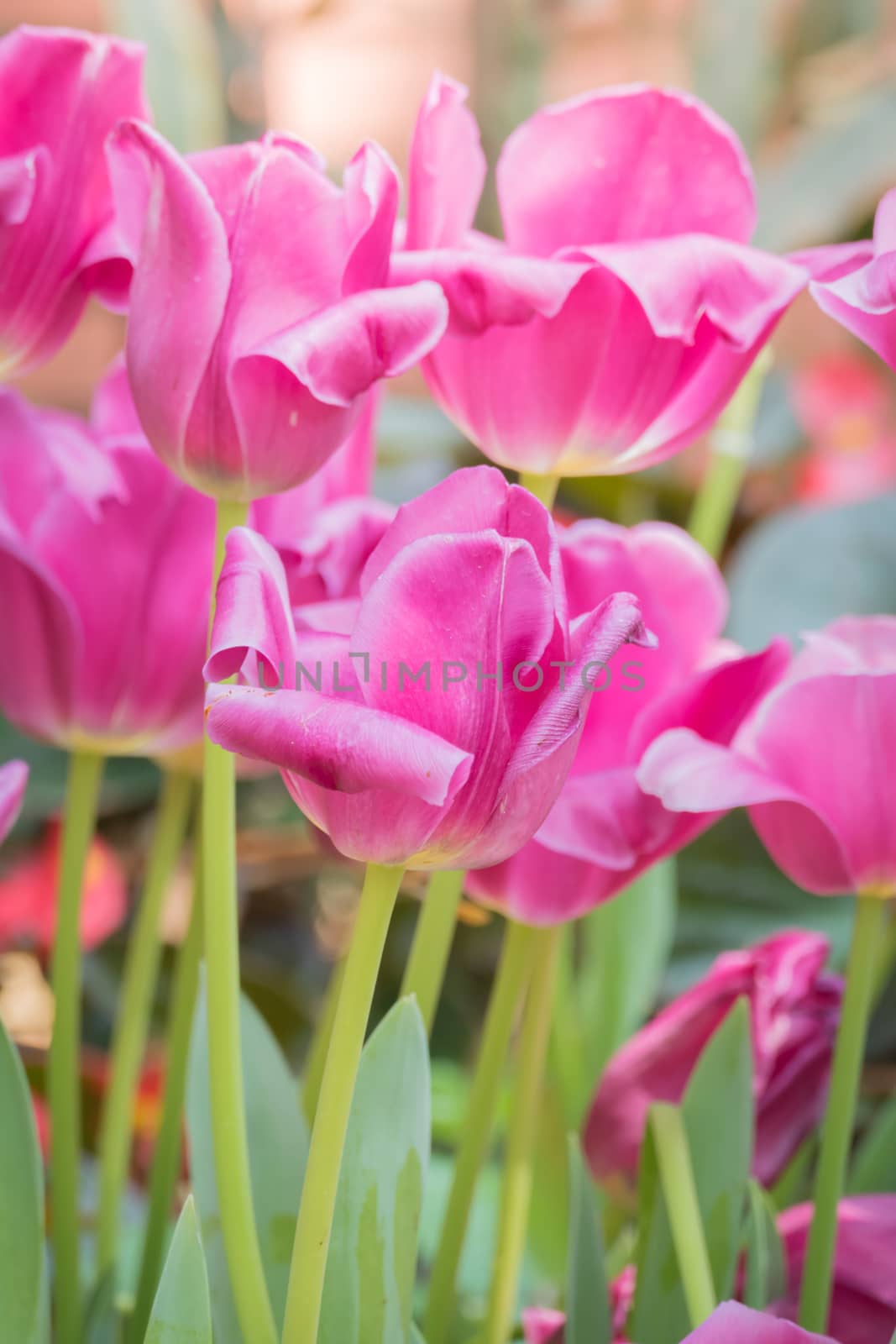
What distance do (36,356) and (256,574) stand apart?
0.07m

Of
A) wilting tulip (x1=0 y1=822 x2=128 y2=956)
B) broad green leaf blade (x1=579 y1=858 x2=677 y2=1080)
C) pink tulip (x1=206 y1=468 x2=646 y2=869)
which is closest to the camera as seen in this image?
pink tulip (x1=206 y1=468 x2=646 y2=869)

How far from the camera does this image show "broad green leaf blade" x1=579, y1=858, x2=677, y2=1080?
35 cm

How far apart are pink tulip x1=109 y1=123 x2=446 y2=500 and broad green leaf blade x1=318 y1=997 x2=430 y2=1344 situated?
8 cm

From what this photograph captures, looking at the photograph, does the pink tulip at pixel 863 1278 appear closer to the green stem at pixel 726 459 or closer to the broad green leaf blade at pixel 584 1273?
the broad green leaf blade at pixel 584 1273

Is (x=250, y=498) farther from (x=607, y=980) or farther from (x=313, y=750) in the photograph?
(x=607, y=980)

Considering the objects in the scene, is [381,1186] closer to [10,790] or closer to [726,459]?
[10,790]

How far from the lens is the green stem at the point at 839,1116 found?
200mm

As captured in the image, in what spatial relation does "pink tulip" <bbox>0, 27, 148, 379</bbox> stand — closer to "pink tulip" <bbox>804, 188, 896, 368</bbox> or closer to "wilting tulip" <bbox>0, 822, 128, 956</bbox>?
"pink tulip" <bbox>804, 188, 896, 368</bbox>

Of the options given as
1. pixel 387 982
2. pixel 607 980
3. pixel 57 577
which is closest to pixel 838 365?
pixel 387 982

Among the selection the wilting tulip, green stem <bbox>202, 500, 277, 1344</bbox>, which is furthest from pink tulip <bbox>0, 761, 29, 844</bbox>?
the wilting tulip

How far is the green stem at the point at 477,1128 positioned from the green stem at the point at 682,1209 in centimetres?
3

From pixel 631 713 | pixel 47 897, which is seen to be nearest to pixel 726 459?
pixel 631 713

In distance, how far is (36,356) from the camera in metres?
0.20

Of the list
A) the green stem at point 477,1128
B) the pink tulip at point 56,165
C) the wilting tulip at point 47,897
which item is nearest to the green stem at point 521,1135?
the green stem at point 477,1128
